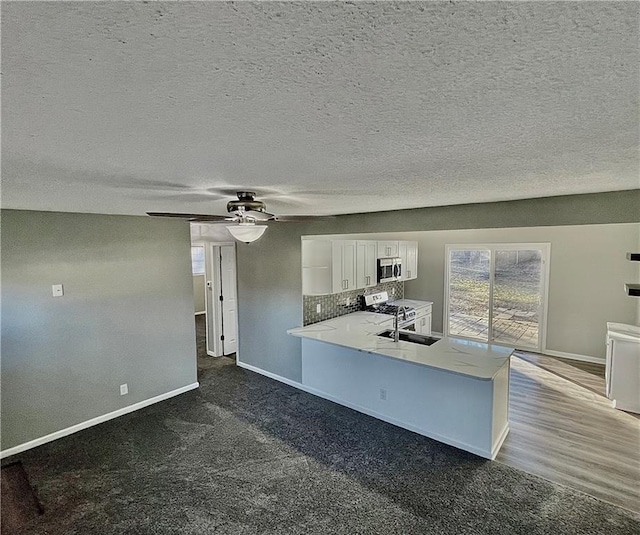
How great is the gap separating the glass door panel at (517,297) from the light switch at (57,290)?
263 inches

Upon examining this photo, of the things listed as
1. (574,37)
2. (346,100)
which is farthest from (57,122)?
(574,37)

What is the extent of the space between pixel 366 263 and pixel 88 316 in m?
3.50

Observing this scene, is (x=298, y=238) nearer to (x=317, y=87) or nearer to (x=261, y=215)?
(x=261, y=215)

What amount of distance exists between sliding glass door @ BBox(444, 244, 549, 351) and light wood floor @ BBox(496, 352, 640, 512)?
131cm

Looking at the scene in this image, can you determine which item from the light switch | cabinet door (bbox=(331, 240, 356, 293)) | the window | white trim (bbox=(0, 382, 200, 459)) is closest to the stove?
cabinet door (bbox=(331, 240, 356, 293))

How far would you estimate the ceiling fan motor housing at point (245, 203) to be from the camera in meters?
2.23

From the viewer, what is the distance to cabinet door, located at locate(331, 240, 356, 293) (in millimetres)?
Answer: 4469

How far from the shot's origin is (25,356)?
3.28m

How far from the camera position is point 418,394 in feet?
11.7

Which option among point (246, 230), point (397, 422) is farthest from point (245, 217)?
point (397, 422)

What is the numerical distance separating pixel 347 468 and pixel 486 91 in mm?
3086

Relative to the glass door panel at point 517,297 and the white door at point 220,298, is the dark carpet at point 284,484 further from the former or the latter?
the glass door panel at point 517,297

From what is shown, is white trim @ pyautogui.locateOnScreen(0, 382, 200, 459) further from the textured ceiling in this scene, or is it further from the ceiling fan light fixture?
the textured ceiling

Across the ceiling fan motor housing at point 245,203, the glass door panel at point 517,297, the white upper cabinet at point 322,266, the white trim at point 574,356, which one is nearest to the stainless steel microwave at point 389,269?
the white upper cabinet at point 322,266
